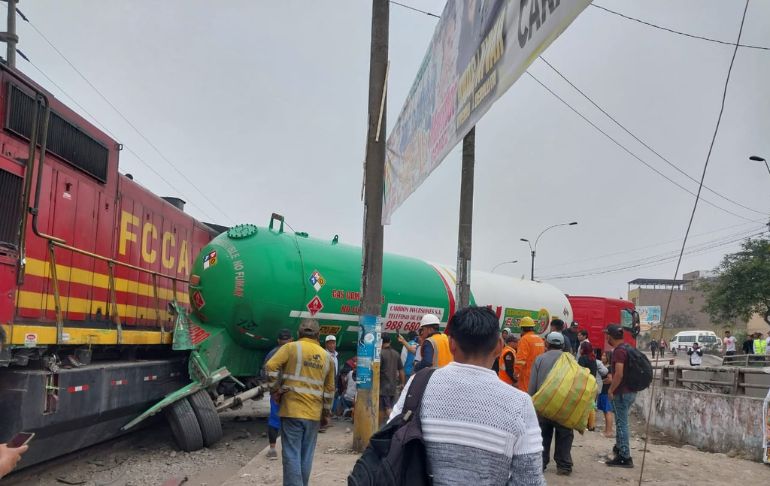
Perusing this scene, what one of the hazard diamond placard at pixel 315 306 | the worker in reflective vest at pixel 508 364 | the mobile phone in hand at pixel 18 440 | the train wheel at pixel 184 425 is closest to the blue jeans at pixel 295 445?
the mobile phone in hand at pixel 18 440

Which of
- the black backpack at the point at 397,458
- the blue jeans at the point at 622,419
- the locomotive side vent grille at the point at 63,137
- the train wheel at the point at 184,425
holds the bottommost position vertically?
the train wheel at the point at 184,425

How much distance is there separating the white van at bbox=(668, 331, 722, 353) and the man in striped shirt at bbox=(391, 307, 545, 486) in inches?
1808

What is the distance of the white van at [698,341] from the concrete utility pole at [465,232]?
3972 centimetres

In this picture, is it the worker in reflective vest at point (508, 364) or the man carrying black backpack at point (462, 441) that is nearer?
the man carrying black backpack at point (462, 441)

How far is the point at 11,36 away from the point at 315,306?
9740 mm

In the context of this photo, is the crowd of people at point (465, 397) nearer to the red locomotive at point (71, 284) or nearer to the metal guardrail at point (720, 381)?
the metal guardrail at point (720, 381)

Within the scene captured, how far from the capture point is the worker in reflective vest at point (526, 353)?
7.42 meters

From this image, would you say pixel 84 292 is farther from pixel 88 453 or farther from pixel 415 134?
pixel 415 134

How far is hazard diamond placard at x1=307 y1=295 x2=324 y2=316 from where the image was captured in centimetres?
988

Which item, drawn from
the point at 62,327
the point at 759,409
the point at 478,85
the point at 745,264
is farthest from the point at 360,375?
the point at 745,264

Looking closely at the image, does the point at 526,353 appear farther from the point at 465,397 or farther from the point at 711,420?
the point at 465,397

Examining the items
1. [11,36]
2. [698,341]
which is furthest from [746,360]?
[698,341]

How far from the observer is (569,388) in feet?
20.1

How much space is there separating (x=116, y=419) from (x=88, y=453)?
3.71 ft
